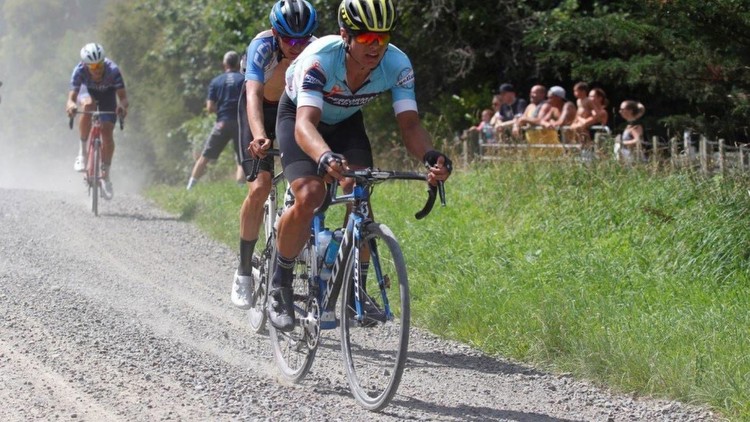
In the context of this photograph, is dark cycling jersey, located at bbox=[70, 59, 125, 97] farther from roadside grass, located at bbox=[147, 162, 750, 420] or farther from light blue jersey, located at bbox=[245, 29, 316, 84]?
light blue jersey, located at bbox=[245, 29, 316, 84]

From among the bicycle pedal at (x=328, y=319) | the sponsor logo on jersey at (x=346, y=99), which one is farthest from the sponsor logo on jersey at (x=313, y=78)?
the bicycle pedal at (x=328, y=319)

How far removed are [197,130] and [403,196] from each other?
47.8 ft

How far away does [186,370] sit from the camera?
6746 mm

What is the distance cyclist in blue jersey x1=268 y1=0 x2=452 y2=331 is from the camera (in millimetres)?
5914

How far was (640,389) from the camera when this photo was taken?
6.43 m

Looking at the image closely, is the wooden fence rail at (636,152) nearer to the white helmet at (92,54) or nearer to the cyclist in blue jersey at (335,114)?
the cyclist in blue jersey at (335,114)

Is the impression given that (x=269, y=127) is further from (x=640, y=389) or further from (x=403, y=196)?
(x=403, y=196)

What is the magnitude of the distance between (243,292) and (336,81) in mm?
2358

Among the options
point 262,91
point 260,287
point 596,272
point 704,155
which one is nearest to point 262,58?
point 262,91

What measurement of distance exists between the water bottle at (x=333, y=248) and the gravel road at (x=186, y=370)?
2.43 feet

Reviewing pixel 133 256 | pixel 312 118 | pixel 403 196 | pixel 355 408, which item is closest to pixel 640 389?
pixel 355 408

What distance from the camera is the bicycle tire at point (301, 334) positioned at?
6516mm

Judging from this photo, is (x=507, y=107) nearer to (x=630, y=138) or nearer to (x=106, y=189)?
A: (x=630, y=138)

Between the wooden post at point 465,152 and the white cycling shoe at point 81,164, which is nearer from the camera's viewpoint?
the wooden post at point 465,152
